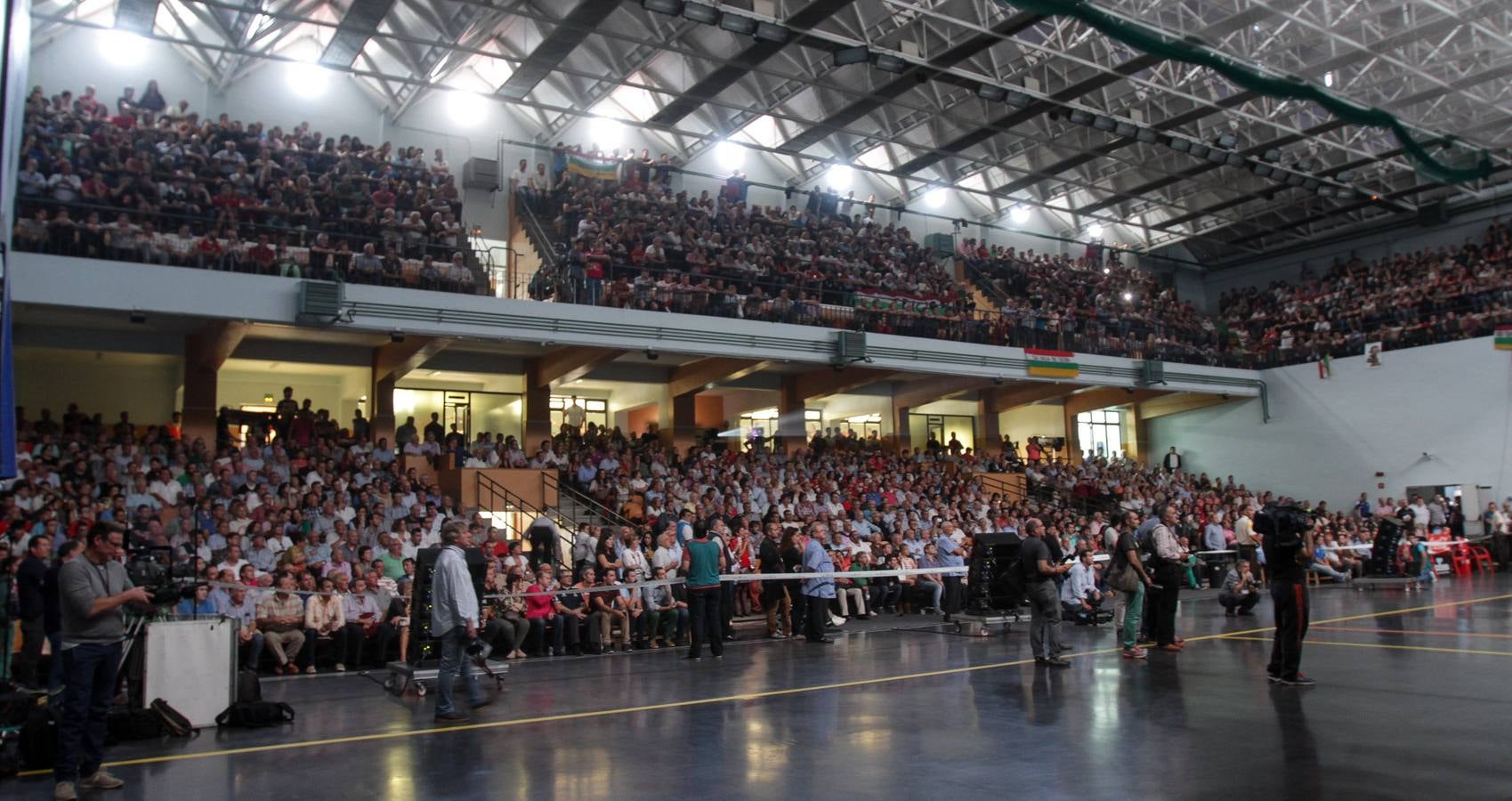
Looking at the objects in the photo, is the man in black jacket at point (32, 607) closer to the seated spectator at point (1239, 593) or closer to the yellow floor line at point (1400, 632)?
the yellow floor line at point (1400, 632)

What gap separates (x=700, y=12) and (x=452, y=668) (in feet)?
44.5

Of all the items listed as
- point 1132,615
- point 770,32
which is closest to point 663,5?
point 770,32

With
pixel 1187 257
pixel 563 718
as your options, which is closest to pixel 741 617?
pixel 563 718

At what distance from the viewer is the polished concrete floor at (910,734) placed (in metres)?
5.46

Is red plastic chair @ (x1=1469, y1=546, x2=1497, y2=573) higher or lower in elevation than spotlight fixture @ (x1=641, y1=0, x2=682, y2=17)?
lower

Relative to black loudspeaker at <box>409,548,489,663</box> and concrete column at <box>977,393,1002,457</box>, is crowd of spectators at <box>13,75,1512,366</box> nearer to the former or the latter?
concrete column at <box>977,393,1002,457</box>

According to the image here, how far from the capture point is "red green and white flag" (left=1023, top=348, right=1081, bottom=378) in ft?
80.8

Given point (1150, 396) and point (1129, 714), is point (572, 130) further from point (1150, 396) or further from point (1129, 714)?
point (1129, 714)

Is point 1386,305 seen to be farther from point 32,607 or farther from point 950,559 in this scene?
point 32,607

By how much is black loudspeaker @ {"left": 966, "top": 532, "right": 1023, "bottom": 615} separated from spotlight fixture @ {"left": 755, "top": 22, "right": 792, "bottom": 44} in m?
10.5

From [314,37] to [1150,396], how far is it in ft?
80.2

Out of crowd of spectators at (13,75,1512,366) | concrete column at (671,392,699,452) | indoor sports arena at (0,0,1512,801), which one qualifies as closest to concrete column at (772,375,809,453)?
indoor sports arena at (0,0,1512,801)

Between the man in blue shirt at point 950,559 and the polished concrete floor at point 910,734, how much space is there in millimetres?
4399

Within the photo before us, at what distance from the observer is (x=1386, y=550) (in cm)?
1847
